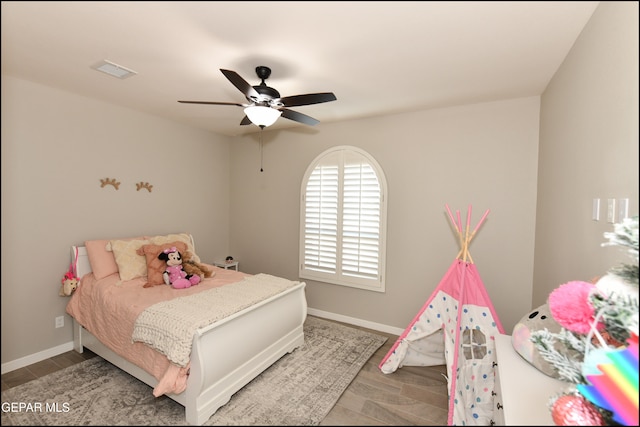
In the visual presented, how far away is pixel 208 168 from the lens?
406 cm

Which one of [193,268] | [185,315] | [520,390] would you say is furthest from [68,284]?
[520,390]

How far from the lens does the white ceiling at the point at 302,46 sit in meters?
1.35

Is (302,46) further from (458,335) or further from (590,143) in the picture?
(458,335)

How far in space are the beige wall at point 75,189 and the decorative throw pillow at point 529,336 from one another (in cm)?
203

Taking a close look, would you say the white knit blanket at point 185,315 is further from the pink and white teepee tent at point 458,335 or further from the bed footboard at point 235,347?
the pink and white teepee tent at point 458,335

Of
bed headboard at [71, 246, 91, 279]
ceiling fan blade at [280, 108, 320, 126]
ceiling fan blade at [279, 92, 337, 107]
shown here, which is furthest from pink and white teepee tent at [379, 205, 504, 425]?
bed headboard at [71, 246, 91, 279]

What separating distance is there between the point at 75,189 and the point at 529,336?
295cm

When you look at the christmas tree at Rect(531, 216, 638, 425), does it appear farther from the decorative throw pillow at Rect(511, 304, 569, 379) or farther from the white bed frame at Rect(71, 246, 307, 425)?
the white bed frame at Rect(71, 246, 307, 425)

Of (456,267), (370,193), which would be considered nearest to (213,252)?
(370,193)

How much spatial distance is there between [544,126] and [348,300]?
2.67 metres

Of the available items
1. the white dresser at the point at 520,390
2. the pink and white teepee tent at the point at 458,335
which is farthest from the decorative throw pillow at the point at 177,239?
the white dresser at the point at 520,390

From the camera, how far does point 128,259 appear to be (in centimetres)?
285

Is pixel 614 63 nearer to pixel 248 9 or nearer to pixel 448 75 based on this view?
pixel 448 75

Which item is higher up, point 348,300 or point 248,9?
point 248,9
